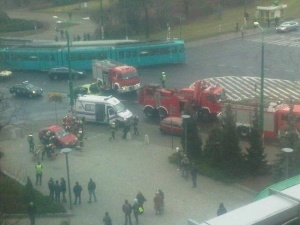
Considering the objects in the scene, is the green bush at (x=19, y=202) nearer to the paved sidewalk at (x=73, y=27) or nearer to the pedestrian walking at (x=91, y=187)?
the pedestrian walking at (x=91, y=187)

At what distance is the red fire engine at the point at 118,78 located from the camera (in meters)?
31.2

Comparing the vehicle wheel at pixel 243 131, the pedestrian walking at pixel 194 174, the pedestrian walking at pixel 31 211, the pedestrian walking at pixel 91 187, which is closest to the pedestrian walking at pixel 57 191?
the pedestrian walking at pixel 91 187

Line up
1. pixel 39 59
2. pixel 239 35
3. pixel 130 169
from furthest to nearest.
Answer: pixel 239 35
pixel 39 59
pixel 130 169

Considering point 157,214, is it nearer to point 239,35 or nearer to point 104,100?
point 104,100

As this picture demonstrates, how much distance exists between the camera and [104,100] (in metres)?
26.7

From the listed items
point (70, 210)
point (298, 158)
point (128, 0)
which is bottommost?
point (70, 210)

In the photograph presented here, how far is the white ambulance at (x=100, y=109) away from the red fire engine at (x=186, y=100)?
4.10 ft

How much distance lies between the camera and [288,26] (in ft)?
146

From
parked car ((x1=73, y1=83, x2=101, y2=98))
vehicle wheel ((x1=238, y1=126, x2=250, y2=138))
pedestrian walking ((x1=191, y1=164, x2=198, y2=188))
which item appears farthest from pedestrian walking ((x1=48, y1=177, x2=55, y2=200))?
parked car ((x1=73, y1=83, x2=101, y2=98))

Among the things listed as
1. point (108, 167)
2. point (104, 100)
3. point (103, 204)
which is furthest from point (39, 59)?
point (103, 204)

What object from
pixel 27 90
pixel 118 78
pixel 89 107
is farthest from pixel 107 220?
pixel 27 90

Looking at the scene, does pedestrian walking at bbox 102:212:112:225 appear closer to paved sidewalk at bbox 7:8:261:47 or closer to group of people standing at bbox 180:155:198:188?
group of people standing at bbox 180:155:198:188

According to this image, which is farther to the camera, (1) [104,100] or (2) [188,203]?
(1) [104,100]

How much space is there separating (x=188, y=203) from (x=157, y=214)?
1117 millimetres
